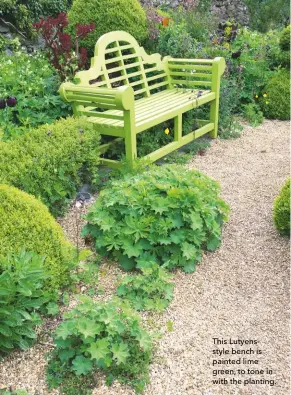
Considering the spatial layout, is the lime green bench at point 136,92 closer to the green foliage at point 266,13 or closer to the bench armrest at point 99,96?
the bench armrest at point 99,96

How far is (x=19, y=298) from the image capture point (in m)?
2.33

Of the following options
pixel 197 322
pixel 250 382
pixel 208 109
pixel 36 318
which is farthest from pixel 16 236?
pixel 208 109

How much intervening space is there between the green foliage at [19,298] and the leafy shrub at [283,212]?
6.21 ft

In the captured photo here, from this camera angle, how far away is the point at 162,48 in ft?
20.8

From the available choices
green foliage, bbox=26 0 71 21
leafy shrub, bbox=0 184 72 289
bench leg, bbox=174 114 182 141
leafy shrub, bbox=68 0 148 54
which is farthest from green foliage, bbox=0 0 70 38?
leafy shrub, bbox=0 184 72 289

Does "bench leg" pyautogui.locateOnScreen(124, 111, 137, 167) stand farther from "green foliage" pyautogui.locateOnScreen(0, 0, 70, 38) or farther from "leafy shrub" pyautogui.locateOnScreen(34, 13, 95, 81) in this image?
"green foliage" pyautogui.locateOnScreen(0, 0, 70, 38)

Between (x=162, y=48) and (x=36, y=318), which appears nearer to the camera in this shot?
(x=36, y=318)

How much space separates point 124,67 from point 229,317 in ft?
11.6

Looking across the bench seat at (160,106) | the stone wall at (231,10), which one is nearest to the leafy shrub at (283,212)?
the bench seat at (160,106)

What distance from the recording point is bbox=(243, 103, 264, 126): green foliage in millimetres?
6871

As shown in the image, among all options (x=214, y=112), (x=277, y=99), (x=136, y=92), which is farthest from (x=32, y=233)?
(x=277, y=99)

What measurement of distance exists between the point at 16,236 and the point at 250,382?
4.90 ft

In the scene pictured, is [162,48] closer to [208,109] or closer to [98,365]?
[208,109]

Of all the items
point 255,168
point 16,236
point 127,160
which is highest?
point 16,236
